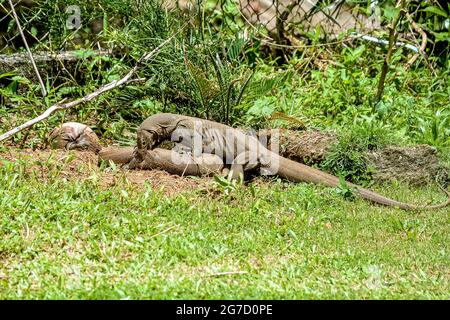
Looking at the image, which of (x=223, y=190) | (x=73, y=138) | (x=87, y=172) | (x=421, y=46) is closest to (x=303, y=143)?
(x=223, y=190)

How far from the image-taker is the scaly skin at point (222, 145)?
289 inches

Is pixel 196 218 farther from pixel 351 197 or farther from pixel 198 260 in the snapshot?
pixel 351 197

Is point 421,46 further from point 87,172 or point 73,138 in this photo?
point 87,172

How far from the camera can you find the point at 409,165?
753 cm

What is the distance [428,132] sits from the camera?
812 centimetres

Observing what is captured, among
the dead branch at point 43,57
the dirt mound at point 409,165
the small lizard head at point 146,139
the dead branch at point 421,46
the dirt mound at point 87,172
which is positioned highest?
the dead branch at point 421,46

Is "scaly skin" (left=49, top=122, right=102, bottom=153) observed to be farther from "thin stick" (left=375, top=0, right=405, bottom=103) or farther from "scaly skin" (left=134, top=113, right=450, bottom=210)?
"thin stick" (left=375, top=0, right=405, bottom=103)

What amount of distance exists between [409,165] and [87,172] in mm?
2912

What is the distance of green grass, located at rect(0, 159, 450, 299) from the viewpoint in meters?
4.98

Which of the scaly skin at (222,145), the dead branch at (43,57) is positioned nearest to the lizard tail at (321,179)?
the scaly skin at (222,145)

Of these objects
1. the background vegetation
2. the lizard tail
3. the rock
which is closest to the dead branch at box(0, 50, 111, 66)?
the background vegetation

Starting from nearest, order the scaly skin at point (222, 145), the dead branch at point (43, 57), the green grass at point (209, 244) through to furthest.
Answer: the green grass at point (209, 244) → the scaly skin at point (222, 145) → the dead branch at point (43, 57)

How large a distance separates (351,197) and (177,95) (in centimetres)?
232

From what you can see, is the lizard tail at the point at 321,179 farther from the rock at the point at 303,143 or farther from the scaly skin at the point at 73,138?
the scaly skin at the point at 73,138
